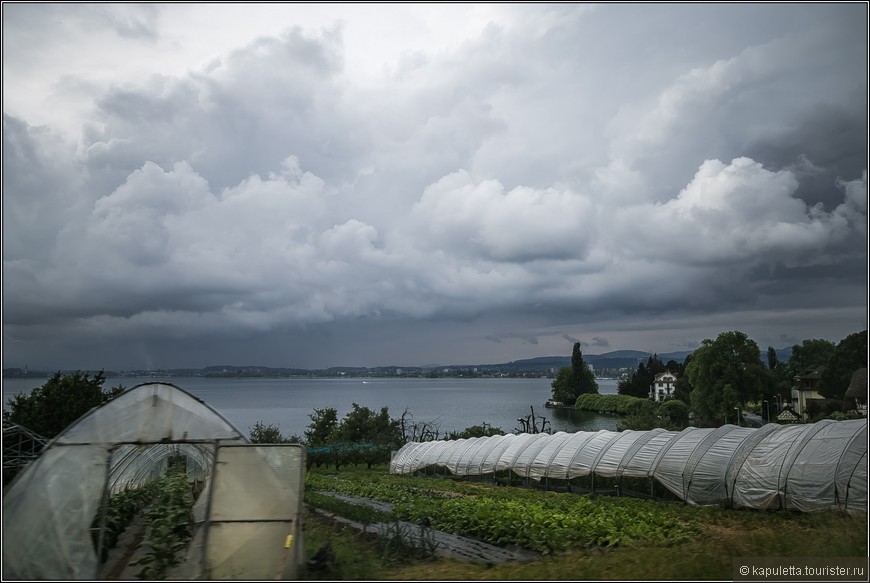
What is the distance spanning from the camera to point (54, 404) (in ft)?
89.0

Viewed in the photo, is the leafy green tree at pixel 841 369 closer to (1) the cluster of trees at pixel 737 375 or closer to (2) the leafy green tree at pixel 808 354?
(1) the cluster of trees at pixel 737 375

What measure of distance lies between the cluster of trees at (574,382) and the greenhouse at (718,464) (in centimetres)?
10300

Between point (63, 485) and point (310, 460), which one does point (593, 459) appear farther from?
point (310, 460)

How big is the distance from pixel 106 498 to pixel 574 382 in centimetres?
12840

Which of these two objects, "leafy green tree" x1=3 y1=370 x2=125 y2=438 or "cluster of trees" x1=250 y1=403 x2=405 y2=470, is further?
"cluster of trees" x1=250 y1=403 x2=405 y2=470

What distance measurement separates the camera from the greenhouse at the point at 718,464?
1720cm

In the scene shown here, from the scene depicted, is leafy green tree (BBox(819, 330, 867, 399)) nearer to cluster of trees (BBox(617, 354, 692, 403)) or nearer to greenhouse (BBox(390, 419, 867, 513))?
Result: greenhouse (BBox(390, 419, 867, 513))

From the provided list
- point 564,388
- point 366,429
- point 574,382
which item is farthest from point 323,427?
point 564,388

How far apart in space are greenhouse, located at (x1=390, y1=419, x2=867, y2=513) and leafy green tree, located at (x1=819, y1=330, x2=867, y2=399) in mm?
47625

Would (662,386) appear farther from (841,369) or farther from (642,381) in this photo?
(841,369)

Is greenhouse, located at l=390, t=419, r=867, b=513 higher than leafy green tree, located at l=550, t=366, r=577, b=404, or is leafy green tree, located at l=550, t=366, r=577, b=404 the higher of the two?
greenhouse, located at l=390, t=419, r=867, b=513

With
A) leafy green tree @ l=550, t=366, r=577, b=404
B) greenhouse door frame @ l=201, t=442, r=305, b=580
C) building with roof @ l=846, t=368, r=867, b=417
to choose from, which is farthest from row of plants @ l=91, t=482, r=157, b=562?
leafy green tree @ l=550, t=366, r=577, b=404

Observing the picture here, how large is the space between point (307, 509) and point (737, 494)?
45.5ft

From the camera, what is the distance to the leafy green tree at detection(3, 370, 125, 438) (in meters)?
26.6
